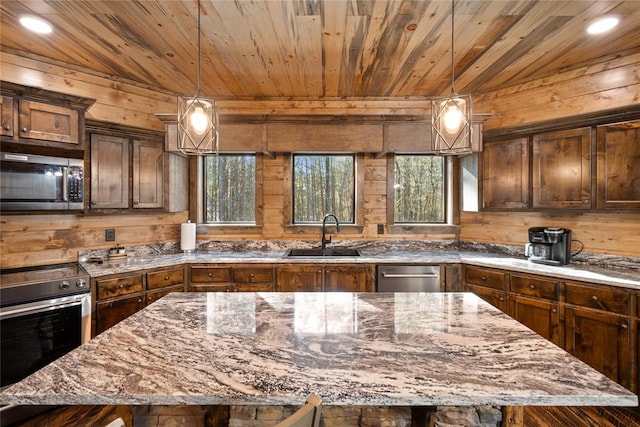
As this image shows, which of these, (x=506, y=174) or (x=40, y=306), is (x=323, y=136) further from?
(x=40, y=306)

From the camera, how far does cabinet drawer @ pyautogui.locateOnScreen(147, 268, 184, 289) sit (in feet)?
9.69

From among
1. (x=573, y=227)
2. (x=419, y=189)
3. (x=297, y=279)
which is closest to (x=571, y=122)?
(x=573, y=227)

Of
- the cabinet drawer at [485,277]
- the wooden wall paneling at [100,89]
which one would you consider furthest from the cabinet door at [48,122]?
the cabinet drawer at [485,277]

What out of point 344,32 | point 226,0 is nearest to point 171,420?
point 226,0

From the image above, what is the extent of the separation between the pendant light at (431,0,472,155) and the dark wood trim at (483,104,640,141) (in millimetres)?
1848

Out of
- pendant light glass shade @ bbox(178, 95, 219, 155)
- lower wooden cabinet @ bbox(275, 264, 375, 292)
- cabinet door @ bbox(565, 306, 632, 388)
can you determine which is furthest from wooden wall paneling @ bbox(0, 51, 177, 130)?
cabinet door @ bbox(565, 306, 632, 388)

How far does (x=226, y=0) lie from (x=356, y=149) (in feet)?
6.36

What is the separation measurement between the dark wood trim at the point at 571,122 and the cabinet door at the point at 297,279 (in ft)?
7.60

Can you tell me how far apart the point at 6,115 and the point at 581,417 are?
186 inches

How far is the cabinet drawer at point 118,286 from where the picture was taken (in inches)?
104

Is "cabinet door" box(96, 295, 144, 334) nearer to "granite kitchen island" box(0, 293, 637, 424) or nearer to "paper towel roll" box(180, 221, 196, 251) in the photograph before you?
"paper towel roll" box(180, 221, 196, 251)

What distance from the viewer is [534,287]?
2709 mm

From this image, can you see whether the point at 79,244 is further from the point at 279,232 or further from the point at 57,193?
the point at 279,232

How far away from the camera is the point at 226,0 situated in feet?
6.81
